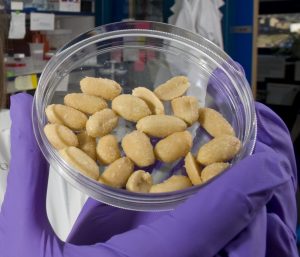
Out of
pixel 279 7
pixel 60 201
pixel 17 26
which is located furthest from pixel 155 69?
pixel 279 7

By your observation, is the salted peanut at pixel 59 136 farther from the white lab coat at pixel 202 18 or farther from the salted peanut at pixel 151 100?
the white lab coat at pixel 202 18

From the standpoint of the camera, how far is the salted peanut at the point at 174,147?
48 centimetres

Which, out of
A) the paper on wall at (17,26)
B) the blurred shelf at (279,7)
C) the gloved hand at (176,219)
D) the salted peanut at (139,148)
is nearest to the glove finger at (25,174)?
the gloved hand at (176,219)

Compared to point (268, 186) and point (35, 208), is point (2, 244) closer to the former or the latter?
point (35, 208)

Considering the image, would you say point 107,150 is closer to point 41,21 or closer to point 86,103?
point 86,103

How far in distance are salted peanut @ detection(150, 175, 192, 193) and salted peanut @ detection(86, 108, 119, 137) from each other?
0.09 meters

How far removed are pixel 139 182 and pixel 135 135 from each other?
0.19 ft

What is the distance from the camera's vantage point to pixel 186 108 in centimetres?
52

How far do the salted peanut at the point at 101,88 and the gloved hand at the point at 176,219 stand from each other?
101 mm

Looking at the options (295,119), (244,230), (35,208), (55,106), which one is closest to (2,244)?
(35,208)

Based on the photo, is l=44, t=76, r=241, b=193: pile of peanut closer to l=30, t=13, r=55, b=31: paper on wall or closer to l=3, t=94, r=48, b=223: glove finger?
l=3, t=94, r=48, b=223: glove finger

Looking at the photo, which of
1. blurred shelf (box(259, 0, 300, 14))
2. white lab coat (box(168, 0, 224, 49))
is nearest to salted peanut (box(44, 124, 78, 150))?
white lab coat (box(168, 0, 224, 49))

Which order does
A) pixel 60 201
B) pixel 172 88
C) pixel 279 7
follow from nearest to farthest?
pixel 172 88 → pixel 60 201 → pixel 279 7

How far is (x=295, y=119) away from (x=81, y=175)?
1743 mm
